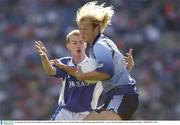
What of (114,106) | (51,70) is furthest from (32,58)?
(114,106)

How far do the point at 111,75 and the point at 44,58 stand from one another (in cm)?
148

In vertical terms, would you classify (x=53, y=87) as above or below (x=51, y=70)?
below

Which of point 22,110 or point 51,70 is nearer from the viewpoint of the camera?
point 51,70

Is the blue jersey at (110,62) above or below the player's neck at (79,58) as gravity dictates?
above

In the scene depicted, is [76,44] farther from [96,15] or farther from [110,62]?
[110,62]

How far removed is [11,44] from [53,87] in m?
1.91

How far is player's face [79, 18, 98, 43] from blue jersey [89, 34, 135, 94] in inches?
2.2

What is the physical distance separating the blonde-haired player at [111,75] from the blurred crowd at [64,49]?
8.99 m

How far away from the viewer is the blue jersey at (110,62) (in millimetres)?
8398

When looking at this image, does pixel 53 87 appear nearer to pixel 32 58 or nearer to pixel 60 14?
pixel 32 58

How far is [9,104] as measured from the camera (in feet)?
61.7

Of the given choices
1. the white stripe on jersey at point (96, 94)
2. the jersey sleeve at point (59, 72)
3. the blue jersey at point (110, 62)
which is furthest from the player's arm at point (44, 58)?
the blue jersey at point (110, 62)

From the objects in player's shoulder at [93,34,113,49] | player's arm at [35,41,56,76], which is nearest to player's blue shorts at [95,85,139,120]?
player's shoulder at [93,34,113,49]

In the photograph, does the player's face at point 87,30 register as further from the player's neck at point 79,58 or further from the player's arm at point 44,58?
the player's neck at point 79,58
